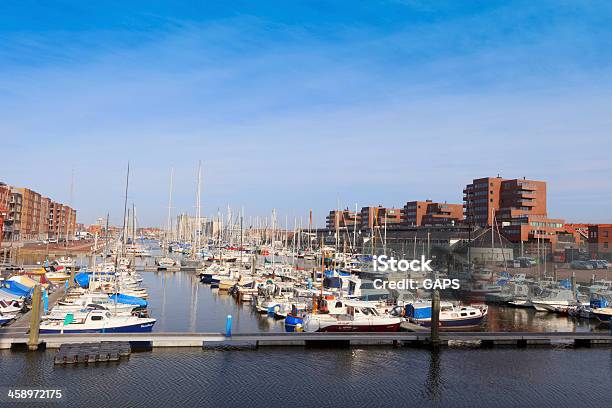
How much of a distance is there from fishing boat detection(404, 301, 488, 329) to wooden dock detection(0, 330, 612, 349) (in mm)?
6522

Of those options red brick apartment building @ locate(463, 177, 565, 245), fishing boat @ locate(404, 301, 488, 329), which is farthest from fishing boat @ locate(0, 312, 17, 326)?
red brick apartment building @ locate(463, 177, 565, 245)

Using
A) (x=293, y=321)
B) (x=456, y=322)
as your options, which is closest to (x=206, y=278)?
(x=293, y=321)

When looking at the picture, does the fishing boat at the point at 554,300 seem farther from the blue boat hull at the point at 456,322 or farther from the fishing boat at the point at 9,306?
the fishing boat at the point at 9,306

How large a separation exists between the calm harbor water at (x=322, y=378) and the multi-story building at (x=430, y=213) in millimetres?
151954

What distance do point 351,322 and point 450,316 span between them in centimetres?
1046

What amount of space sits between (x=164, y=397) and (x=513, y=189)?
5466 inches

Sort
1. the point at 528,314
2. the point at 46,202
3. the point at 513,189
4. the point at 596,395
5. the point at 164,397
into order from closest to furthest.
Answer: the point at 164,397 → the point at 596,395 → the point at 528,314 → the point at 513,189 → the point at 46,202

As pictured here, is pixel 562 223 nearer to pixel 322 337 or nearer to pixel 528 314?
pixel 528 314

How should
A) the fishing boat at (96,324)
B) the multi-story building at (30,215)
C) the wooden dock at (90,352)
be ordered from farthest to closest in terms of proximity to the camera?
the multi-story building at (30,215) < the fishing boat at (96,324) < the wooden dock at (90,352)

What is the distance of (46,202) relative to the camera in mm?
199750

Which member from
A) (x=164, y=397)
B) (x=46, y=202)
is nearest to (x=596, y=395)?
(x=164, y=397)

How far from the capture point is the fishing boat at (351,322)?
3912cm

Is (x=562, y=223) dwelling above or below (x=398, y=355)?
above

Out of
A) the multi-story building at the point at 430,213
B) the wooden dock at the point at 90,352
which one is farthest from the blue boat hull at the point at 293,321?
the multi-story building at the point at 430,213
